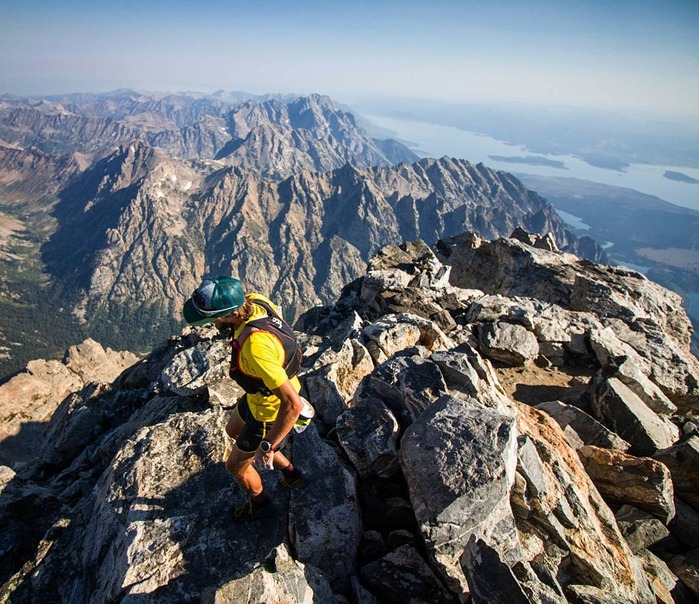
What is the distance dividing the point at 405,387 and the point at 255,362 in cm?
612

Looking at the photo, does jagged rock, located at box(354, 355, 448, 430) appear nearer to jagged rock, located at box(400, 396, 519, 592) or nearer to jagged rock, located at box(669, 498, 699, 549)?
jagged rock, located at box(400, 396, 519, 592)

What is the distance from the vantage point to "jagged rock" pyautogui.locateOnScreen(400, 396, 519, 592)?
773cm

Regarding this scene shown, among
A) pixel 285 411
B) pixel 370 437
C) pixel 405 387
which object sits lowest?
pixel 370 437

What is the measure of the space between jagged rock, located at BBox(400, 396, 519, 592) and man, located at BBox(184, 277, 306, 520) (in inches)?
133

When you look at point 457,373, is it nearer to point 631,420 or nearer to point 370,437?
point 370,437

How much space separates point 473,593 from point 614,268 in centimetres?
4243

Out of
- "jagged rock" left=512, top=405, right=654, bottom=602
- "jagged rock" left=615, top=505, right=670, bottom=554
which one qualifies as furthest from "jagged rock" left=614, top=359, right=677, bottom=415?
"jagged rock" left=512, top=405, right=654, bottom=602

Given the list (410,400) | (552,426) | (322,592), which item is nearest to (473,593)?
(322,592)

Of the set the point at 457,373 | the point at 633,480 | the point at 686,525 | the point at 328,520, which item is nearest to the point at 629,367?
the point at 686,525

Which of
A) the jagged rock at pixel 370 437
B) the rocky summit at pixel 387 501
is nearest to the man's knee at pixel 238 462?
the rocky summit at pixel 387 501

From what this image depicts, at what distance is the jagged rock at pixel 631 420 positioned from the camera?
564 inches

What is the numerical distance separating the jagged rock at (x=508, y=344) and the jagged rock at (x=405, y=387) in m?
9.36

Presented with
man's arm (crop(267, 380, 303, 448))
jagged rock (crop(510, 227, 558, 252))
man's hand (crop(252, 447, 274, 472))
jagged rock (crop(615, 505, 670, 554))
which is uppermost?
man's arm (crop(267, 380, 303, 448))

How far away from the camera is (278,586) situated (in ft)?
23.4
